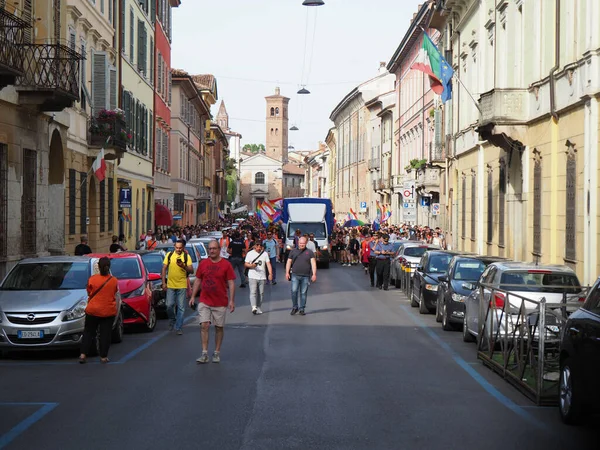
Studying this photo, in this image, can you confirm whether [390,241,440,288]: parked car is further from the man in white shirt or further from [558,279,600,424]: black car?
[558,279,600,424]: black car

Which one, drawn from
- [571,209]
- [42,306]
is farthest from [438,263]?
[42,306]

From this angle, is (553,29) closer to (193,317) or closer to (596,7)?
(596,7)

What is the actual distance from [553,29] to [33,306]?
50.4 feet

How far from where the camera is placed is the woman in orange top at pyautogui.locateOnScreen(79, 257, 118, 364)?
45.1ft

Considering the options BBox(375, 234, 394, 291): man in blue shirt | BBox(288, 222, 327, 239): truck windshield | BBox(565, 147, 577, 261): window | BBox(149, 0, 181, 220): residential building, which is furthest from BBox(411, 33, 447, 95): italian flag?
BBox(149, 0, 181, 220): residential building

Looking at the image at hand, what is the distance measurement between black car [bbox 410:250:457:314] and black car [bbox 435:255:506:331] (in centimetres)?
144

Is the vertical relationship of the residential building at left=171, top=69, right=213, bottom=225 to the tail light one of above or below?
above

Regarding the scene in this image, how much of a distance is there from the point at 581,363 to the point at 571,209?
1396cm

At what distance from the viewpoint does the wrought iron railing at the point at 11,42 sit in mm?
18641

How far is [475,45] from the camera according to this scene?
3547 cm

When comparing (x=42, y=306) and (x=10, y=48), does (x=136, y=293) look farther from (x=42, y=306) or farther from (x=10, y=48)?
(x=10, y=48)

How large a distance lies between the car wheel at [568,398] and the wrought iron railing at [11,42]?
12378 mm

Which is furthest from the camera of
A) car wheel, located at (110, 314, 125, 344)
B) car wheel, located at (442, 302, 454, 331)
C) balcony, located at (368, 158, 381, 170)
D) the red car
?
balcony, located at (368, 158, 381, 170)

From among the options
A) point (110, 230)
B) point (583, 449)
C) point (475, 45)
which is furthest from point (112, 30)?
point (583, 449)
